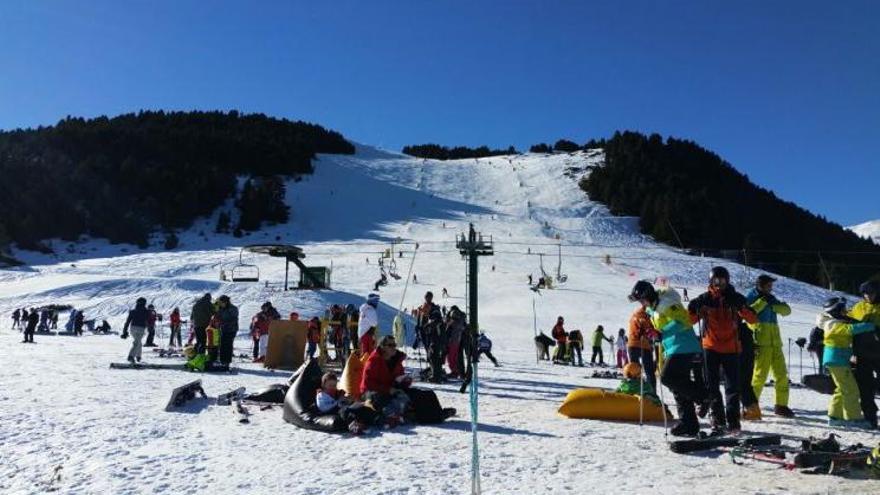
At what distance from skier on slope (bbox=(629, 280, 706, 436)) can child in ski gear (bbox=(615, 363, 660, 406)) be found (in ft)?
4.02

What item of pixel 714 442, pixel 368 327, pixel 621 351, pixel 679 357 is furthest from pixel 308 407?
pixel 621 351

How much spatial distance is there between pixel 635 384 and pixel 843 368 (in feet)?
7.88

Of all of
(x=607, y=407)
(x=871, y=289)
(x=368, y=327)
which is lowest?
(x=607, y=407)

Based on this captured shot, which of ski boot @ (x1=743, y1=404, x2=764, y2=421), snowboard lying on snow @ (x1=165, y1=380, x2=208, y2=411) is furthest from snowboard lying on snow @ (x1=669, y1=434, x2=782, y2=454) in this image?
snowboard lying on snow @ (x1=165, y1=380, x2=208, y2=411)

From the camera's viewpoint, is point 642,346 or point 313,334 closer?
point 642,346

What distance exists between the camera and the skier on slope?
6594 millimetres

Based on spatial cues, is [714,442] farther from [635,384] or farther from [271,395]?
[271,395]

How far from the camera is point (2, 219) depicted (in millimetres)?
65375

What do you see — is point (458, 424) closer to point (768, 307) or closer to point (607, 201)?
point (768, 307)

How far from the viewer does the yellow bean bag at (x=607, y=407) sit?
7984 millimetres

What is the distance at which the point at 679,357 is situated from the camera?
665 cm

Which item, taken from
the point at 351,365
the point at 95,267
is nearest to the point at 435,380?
the point at 351,365

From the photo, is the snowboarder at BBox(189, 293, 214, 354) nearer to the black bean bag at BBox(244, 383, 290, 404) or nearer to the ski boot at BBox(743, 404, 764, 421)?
the black bean bag at BBox(244, 383, 290, 404)

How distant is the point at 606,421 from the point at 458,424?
1746 millimetres
